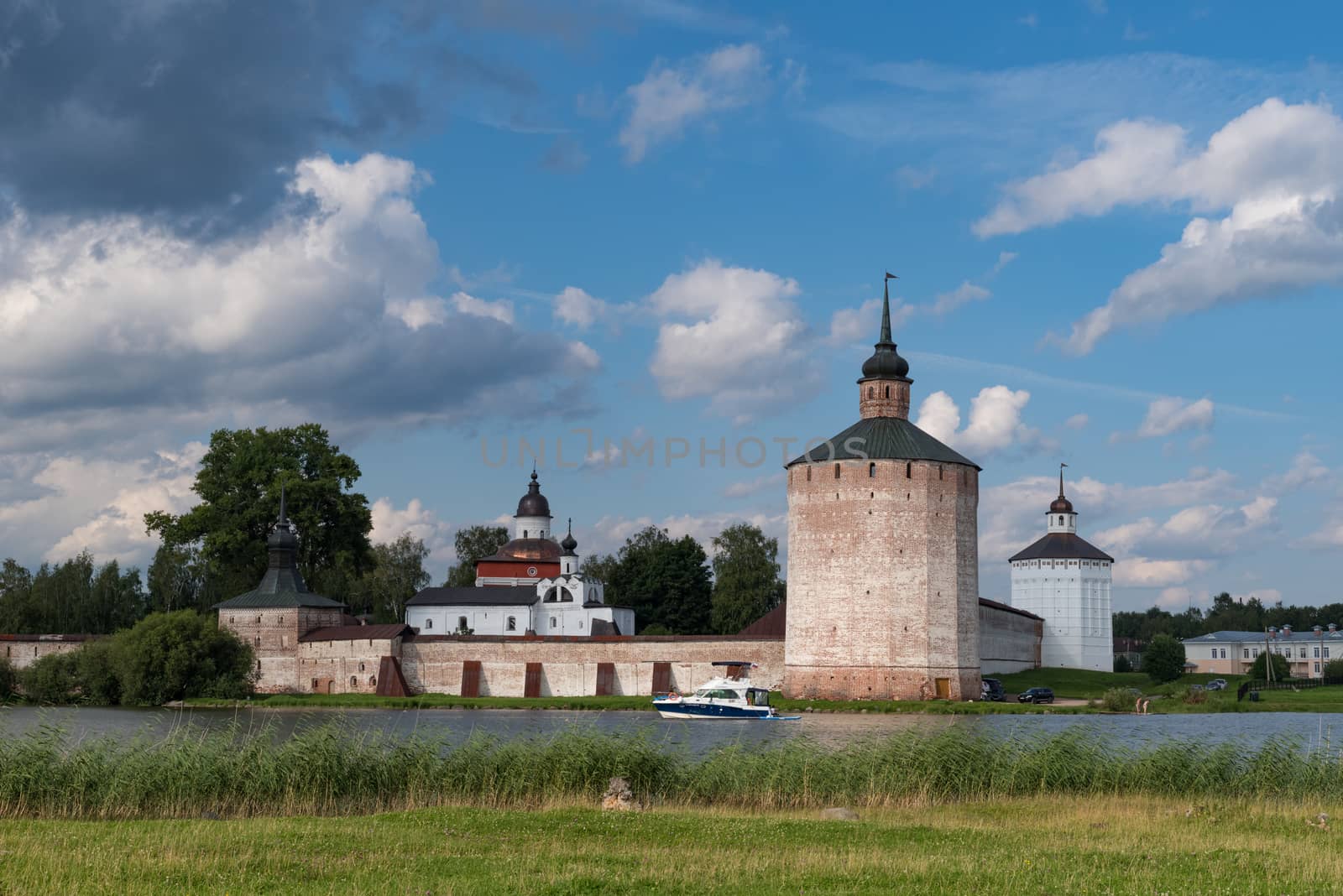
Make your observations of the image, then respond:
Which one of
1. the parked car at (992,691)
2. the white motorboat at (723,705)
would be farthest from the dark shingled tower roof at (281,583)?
the parked car at (992,691)

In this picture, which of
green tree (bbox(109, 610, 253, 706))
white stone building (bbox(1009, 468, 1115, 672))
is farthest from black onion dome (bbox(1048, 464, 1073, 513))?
green tree (bbox(109, 610, 253, 706))

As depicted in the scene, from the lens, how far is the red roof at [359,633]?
140 ft

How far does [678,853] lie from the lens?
10.1 metres

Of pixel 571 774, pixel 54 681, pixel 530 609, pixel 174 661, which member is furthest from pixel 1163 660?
pixel 571 774

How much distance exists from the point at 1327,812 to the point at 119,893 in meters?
9.96

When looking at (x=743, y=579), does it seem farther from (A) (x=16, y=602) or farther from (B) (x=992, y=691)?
(A) (x=16, y=602)

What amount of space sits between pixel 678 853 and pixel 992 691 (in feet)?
101

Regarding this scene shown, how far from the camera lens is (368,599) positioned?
62000mm

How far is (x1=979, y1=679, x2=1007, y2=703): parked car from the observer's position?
127ft

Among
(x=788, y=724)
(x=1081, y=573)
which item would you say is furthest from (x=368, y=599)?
(x=788, y=724)

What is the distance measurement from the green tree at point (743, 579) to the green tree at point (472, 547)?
475 inches

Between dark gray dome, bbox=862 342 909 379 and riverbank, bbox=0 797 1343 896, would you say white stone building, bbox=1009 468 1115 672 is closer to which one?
dark gray dome, bbox=862 342 909 379

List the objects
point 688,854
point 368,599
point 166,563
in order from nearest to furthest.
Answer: point 688,854 → point 166,563 → point 368,599

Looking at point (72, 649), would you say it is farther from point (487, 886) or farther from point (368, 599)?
point (487, 886)
